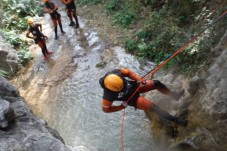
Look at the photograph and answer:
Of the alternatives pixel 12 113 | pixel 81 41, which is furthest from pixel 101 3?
pixel 12 113

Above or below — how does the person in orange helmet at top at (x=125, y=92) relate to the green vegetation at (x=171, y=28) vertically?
above

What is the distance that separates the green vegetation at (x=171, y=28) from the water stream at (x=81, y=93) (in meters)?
0.74

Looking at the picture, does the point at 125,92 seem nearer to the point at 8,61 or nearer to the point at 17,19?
the point at 8,61

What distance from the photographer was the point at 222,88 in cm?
536

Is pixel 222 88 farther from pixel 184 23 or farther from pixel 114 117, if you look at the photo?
pixel 184 23

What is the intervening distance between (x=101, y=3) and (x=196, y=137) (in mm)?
10315

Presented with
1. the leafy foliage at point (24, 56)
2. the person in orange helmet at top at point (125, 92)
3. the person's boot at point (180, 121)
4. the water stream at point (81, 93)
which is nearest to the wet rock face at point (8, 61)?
the leafy foliage at point (24, 56)

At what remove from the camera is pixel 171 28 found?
912 cm

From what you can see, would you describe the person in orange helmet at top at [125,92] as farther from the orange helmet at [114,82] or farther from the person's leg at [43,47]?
the person's leg at [43,47]

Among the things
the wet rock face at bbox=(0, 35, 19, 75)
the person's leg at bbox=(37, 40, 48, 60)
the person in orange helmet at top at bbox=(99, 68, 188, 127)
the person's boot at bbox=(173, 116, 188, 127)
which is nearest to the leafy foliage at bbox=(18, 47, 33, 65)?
the wet rock face at bbox=(0, 35, 19, 75)

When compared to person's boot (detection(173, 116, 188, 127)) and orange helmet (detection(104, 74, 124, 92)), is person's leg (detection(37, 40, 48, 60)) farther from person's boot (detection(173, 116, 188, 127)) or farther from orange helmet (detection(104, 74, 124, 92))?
person's boot (detection(173, 116, 188, 127))

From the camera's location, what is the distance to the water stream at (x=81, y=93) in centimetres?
752

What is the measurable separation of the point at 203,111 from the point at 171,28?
4037 mm

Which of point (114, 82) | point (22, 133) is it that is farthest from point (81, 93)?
point (22, 133)
